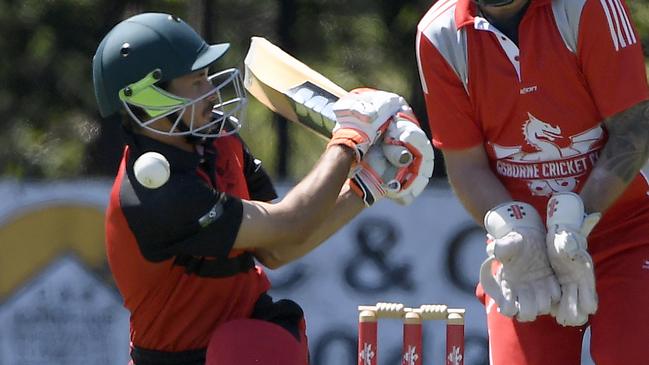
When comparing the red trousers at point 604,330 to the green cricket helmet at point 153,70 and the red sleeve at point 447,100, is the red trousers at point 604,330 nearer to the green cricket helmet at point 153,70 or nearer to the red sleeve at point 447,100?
the red sleeve at point 447,100

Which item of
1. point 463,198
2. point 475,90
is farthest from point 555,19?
point 463,198

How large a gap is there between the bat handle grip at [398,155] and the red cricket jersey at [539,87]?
166 mm

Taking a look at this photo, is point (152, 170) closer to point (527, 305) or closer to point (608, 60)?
→ point (527, 305)

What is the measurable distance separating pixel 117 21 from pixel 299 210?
3790 mm

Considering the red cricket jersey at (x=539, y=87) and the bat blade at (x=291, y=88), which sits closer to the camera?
the red cricket jersey at (x=539, y=87)

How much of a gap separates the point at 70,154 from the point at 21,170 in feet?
0.87

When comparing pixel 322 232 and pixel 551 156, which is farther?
pixel 322 232

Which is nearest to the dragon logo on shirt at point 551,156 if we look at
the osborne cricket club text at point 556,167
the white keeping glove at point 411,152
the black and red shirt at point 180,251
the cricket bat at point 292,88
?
the osborne cricket club text at point 556,167

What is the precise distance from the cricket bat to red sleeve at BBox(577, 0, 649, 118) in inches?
33.8

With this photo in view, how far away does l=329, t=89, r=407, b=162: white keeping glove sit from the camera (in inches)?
168

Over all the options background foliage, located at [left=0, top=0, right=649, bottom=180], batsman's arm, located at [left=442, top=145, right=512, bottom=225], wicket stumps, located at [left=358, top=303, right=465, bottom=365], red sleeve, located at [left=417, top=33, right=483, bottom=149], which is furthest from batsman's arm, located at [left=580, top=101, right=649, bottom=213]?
background foliage, located at [left=0, top=0, right=649, bottom=180]

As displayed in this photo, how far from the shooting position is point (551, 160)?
4.28 m

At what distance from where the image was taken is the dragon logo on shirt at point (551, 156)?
13.9 feet

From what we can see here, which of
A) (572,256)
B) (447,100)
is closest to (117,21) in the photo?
(447,100)
